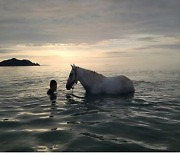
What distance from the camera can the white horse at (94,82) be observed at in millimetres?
16438

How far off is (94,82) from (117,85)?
62.7 inches

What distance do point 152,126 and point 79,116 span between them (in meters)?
3.29

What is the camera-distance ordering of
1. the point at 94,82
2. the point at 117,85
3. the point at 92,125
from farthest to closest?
1. the point at 117,85
2. the point at 94,82
3. the point at 92,125

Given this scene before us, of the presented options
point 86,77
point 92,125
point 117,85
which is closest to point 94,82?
point 86,77

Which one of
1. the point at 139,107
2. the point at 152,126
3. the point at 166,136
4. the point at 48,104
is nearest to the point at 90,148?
the point at 166,136

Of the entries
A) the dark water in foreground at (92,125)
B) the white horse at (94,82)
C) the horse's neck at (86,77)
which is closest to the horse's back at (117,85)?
the white horse at (94,82)

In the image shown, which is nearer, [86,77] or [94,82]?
[86,77]

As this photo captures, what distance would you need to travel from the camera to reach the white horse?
647 inches

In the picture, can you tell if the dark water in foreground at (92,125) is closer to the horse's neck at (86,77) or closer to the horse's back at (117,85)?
the horse's back at (117,85)

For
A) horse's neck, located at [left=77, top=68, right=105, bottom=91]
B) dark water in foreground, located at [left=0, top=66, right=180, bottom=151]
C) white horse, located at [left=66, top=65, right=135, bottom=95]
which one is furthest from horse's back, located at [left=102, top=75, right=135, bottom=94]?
dark water in foreground, located at [left=0, top=66, right=180, bottom=151]

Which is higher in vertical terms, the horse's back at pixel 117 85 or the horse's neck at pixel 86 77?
the horse's neck at pixel 86 77

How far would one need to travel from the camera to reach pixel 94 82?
54.5 ft

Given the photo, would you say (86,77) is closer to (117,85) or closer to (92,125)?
(117,85)

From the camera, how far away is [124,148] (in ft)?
22.7
